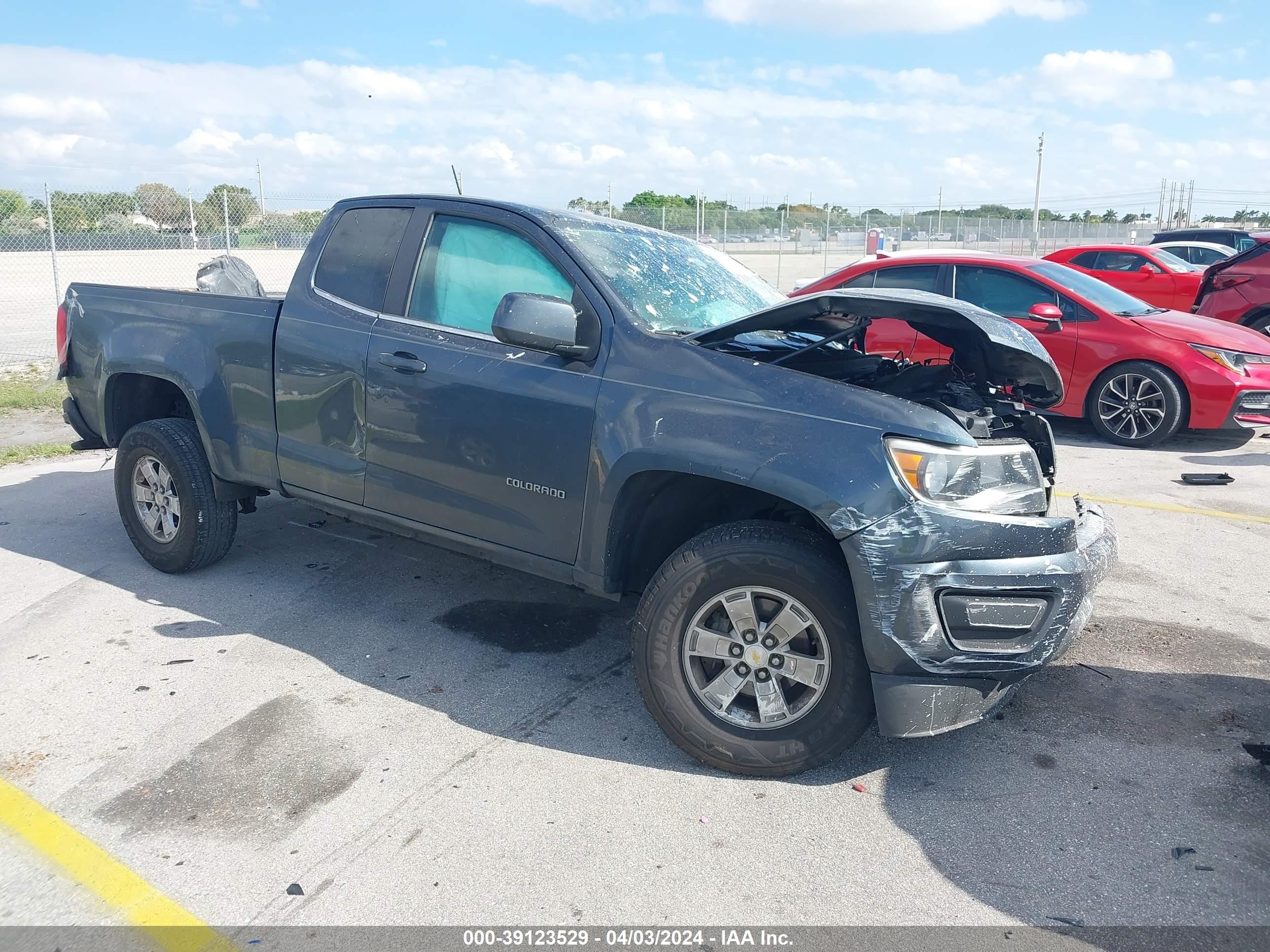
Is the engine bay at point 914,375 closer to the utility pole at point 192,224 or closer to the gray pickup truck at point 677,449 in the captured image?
the gray pickup truck at point 677,449

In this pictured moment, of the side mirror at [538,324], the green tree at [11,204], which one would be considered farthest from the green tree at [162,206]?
the side mirror at [538,324]

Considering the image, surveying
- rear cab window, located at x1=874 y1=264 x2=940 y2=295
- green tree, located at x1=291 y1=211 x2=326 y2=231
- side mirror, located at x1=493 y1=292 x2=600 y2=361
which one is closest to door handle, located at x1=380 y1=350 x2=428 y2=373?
side mirror, located at x1=493 y1=292 x2=600 y2=361

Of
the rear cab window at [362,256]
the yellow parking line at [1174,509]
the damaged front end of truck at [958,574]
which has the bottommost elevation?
the yellow parking line at [1174,509]

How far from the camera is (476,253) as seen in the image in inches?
169

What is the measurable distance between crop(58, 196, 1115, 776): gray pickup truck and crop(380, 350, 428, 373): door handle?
2 centimetres

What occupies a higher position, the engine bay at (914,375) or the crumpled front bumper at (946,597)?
the engine bay at (914,375)

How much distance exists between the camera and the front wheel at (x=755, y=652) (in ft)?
10.8

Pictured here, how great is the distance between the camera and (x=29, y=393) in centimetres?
1022

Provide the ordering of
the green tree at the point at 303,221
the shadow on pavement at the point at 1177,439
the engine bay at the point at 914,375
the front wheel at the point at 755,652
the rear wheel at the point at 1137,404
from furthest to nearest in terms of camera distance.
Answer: the green tree at the point at 303,221
the shadow on pavement at the point at 1177,439
the rear wheel at the point at 1137,404
the engine bay at the point at 914,375
the front wheel at the point at 755,652

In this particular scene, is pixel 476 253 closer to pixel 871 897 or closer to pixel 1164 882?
pixel 871 897

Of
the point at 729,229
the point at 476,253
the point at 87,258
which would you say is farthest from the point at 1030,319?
the point at 729,229

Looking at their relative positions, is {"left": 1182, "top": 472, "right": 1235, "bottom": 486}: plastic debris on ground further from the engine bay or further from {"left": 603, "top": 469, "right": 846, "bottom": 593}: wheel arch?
{"left": 603, "top": 469, "right": 846, "bottom": 593}: wheel arch

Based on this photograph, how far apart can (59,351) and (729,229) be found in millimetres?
30922

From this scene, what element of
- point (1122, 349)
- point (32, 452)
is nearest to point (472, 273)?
point (32, 452)
